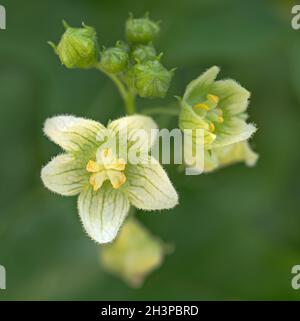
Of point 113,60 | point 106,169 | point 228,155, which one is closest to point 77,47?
point 113,60

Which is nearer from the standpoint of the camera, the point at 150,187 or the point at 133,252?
the point at 150,187

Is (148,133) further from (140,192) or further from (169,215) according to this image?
(169,215)

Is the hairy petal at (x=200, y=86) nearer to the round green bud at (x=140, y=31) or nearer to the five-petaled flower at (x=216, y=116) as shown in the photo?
the five-petaled flower at (x=216, y=116)

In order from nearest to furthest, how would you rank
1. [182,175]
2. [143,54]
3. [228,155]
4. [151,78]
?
1. [151,78]
2. [143,54]
3. [228,155]
4. [182,175]

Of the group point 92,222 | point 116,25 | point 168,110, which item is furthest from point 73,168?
point 116,25

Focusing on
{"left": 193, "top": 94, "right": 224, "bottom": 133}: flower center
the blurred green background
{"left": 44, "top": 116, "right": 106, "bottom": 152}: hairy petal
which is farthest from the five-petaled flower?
the blurred green background

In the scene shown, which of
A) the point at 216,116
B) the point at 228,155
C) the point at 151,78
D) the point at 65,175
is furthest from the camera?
the point at 228,155

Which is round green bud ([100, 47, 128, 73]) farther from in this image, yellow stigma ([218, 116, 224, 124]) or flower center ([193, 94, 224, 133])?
yellow stigma ([218, 116, 224, 124])

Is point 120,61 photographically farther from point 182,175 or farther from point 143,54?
point 182,175
